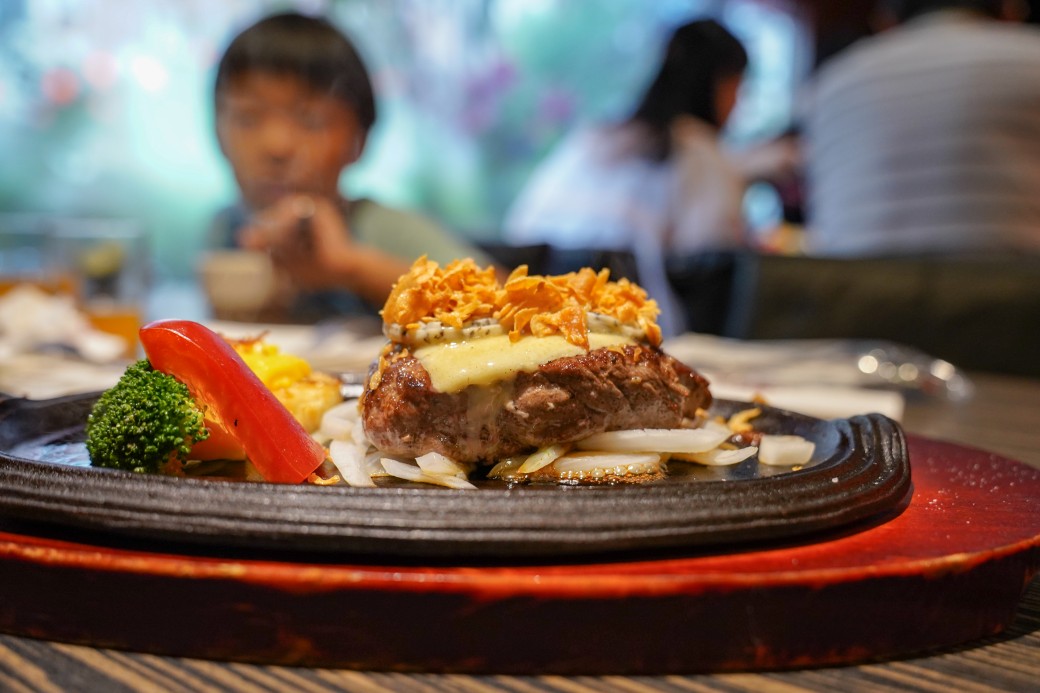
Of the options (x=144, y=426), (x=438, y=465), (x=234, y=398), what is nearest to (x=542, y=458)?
(x=438, y=465)

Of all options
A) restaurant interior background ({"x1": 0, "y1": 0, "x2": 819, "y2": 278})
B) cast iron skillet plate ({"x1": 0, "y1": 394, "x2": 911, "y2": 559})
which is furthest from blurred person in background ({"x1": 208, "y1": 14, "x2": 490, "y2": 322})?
cast iron skillet plate ({"x1": 0, "y1": 394, "x2": 911, "y2": 559})

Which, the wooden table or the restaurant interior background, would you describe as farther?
the restaurant interior background

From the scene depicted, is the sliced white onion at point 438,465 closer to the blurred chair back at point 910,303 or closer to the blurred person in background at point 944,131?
the blurred chair back at point 910,303

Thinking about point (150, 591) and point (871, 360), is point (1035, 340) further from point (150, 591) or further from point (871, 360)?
point (150, 591)

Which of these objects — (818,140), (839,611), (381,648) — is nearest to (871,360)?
(839,611)

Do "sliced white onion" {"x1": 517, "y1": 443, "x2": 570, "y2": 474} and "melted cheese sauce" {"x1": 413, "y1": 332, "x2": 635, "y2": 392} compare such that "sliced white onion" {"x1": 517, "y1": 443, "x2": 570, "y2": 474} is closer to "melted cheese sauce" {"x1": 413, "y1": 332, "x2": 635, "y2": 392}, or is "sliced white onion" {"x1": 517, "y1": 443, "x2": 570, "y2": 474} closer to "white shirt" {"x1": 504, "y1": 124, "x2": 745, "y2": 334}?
"melted cheese sauce" {"x1": 413, "y1": 332, "x2": 635, "y2": 392}

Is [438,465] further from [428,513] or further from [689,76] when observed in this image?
[689,76]
